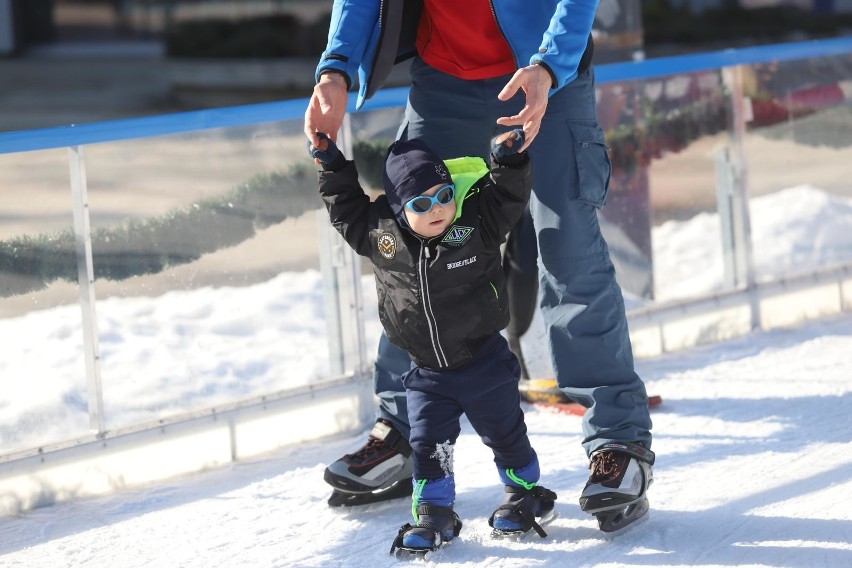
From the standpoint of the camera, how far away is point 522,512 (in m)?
2.95

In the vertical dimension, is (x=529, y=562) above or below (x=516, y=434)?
below

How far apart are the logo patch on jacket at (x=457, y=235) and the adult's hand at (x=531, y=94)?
0.22 meters

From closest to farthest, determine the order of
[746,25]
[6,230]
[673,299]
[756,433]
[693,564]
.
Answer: [693,564] → [6,230] → [756,433] → [673,299] → [746,25]

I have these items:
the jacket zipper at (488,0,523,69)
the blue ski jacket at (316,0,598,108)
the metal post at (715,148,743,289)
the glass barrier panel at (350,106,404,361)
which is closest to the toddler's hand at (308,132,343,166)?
the blue ski jacket at (316,0,598,108)

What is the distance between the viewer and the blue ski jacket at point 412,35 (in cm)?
281

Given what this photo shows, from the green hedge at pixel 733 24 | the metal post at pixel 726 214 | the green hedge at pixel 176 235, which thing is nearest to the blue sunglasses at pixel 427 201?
the green hedge at pixel 176 235

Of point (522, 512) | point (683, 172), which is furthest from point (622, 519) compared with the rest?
Answer: point (683, 172)

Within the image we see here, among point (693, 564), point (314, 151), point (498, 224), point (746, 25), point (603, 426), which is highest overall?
point (746, 25)

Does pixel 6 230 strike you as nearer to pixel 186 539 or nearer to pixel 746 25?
pixel 186 539

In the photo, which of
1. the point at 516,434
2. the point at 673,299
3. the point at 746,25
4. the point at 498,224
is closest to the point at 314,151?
the point at 498,224

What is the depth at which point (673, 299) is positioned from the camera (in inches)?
183

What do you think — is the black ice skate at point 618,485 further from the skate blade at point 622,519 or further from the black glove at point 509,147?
the black glove at point 509,147

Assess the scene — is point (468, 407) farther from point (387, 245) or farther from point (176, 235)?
point (176, 235)

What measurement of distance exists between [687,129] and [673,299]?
0.61 m
